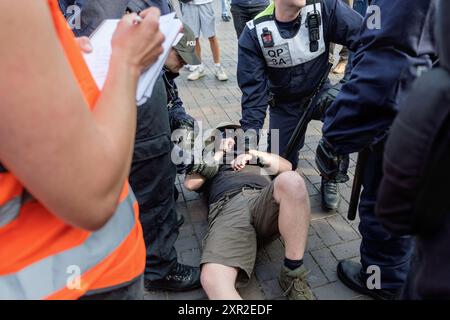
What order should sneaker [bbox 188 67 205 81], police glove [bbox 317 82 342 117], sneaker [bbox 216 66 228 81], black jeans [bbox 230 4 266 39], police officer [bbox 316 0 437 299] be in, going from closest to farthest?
police officer [bbox 316 0 437 299] → police glove [bbox 317 82 342 117] → black jeans [bbox 230 4 266 39] → sneaker [bbox 216 66 228 81] → sneaker [bbox 188 67 205 81]

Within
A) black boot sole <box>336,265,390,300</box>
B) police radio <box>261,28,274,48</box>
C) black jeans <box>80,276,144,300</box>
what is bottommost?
black boot sole <box>336,265,390,300</box>

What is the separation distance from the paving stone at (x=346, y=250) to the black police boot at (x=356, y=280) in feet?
0.47

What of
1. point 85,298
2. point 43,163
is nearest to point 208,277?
point 85,298

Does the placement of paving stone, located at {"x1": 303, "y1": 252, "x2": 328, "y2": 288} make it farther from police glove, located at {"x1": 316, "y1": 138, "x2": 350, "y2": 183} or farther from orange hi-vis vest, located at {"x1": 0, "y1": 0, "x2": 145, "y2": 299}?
orange hi-vis vest, located at {"x1": 0, "y1": 0, "x2": 145, "y2": 299}

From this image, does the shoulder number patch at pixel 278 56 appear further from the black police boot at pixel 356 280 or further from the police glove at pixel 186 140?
the black police boot at pixel 356 280

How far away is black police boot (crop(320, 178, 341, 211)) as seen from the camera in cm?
282

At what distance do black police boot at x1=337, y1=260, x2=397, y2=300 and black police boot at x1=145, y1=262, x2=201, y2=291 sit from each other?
836 millimetres

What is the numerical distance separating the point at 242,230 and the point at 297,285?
1.41 ft

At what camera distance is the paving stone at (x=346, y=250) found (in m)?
2.45

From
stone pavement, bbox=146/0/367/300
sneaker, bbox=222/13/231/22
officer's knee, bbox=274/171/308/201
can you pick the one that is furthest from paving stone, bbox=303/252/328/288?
sneaker, bbox=222/13/231/22

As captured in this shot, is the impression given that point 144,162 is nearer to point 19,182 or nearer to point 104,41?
point 104,41

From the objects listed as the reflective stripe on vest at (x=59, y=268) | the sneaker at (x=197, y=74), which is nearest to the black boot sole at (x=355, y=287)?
the reflective stripe on vest at (x=59, y=268)

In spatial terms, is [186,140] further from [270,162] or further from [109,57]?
[109,57]

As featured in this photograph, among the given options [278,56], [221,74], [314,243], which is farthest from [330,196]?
[221,74]
